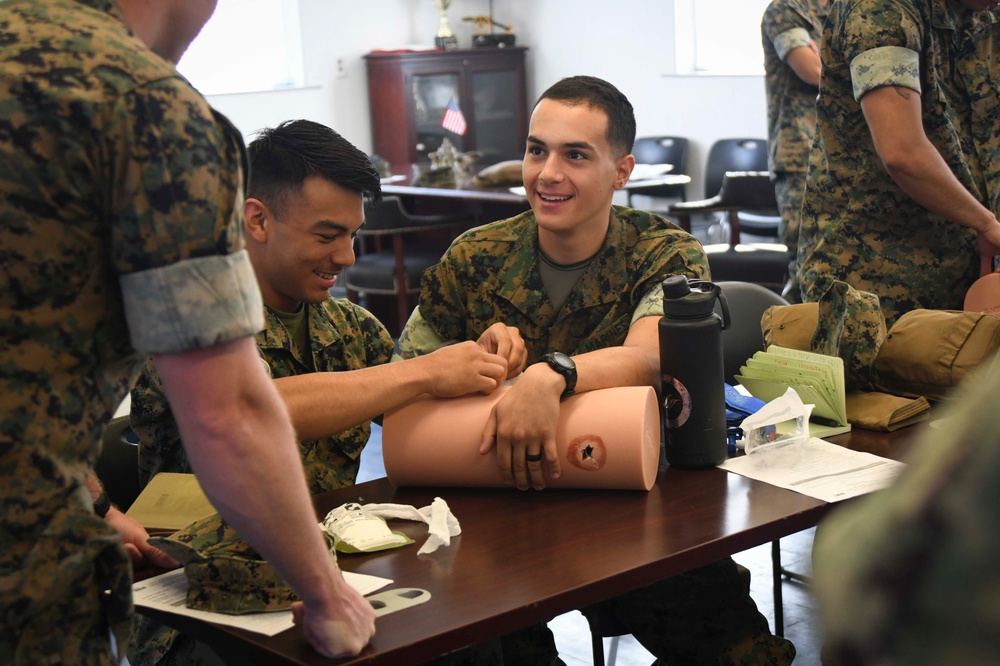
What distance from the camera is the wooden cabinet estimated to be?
9.04 metres

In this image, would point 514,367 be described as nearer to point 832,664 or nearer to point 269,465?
point 269,465

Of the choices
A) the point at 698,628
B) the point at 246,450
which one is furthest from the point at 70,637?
the point at 698,628

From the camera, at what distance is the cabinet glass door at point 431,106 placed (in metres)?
9.09

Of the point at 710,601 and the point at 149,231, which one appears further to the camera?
the point at 710,601

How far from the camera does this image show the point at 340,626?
1.19 m

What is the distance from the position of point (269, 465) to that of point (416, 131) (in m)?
8.25

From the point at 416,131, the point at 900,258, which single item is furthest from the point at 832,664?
the point at 416,131

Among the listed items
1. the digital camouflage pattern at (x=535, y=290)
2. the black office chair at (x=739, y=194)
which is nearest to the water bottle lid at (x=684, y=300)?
the digital camouflage pattern at (x=535, y=290)

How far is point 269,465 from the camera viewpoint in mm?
1097

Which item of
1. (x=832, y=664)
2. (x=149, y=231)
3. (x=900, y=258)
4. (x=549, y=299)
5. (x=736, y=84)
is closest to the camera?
(x=832, y=664)

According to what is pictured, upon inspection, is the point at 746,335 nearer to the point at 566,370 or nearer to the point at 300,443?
the point at 566,370

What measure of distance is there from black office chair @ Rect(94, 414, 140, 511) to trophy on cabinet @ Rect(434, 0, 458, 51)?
7.48 m

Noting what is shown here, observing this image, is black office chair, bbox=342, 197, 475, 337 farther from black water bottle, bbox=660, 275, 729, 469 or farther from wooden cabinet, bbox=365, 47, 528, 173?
black water bottle, bbox=660, 275, 729, 469

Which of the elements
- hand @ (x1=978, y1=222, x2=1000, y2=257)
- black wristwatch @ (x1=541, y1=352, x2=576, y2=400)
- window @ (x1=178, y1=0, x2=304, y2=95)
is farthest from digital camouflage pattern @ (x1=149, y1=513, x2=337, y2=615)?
window @ (x1=178, y1=0, x2=304, y2=95)
